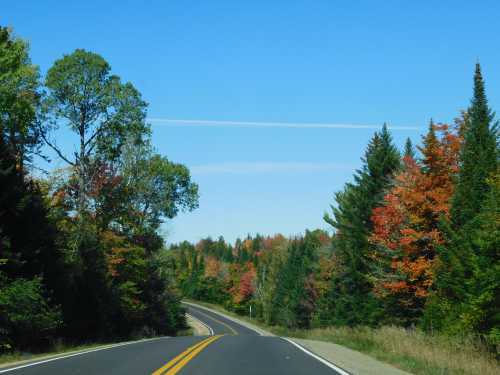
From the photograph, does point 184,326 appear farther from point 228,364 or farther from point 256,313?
point 228,364

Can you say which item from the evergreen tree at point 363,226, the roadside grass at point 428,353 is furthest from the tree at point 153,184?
the roadside grass at point 428,353

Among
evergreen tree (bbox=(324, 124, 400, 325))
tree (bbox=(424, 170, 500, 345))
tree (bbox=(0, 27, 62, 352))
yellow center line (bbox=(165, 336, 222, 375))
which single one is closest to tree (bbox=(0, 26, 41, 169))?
tree (bbox=(0, 27, 62, 352))

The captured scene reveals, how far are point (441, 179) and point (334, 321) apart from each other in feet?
70.5

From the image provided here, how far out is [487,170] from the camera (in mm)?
34156

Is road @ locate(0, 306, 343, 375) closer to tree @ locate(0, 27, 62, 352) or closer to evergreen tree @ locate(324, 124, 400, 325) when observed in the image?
tree @ locate(0, 27, 62, 352)

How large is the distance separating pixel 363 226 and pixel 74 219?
2438cm

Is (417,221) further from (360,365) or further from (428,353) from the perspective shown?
(360,365)

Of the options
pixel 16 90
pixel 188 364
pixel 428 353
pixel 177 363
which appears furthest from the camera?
pixel 16 90

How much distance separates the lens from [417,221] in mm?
39250

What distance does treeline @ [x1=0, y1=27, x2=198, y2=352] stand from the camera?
22.7 meters

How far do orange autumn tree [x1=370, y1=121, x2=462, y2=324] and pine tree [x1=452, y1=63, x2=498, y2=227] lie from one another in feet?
9.38

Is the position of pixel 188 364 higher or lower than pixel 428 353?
lower

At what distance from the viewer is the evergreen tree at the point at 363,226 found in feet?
169

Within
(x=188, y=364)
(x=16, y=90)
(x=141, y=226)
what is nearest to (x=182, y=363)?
(x=188, y=364)
